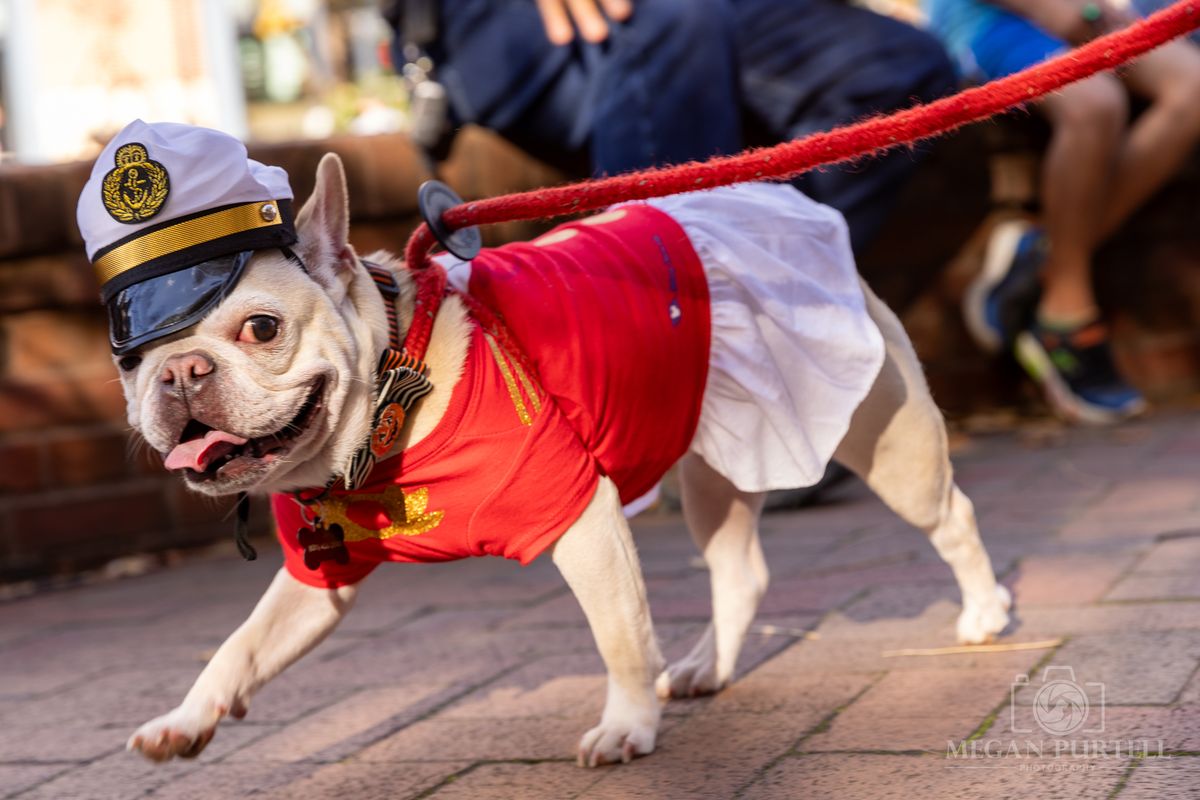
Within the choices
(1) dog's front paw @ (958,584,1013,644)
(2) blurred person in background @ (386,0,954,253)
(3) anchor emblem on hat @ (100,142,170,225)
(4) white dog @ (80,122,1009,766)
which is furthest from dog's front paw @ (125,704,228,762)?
(2) blurred person in background @ (386,0,954,253)

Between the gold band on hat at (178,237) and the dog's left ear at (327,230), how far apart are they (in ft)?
0.37

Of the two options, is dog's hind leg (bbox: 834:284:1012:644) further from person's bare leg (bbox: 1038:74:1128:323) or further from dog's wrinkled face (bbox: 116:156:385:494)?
person's bare leg (bbox: 1038:74:1128:323)

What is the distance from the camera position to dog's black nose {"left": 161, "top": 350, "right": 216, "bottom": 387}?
2180 millimetres

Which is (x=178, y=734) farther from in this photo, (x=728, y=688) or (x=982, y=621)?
(x=982, y=621)

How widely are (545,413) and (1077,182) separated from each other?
157 inches

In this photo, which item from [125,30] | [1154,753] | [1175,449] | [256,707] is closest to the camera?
[1154,753]

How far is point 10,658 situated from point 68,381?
1.55 metres

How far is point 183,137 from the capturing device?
230 centimetres

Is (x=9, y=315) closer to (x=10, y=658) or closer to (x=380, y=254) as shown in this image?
(x=10, y=658)

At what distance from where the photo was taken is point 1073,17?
5695 mm

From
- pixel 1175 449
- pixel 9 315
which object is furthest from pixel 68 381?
pixel 1175 449

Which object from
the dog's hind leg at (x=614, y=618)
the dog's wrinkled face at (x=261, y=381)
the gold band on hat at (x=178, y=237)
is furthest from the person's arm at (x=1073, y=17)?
the gold band on hat at (x=178, y=237)

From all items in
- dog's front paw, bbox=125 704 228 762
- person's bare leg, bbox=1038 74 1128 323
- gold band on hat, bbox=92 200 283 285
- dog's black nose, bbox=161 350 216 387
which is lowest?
person's bare leg, bbox=1038 74 1128 323

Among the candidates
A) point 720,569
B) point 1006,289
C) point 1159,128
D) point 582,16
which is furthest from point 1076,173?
point 720,569
